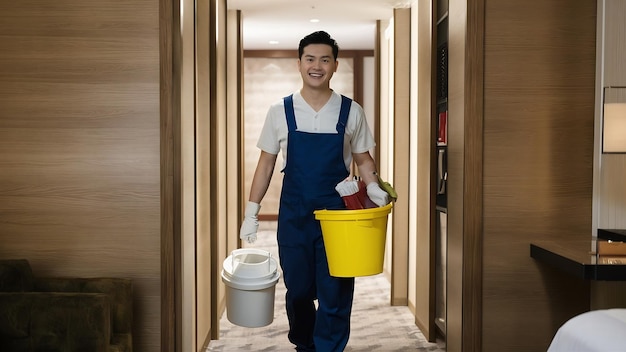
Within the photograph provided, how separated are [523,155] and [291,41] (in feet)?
19.9

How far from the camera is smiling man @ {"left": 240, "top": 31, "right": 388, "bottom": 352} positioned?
3330mm

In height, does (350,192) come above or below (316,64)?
below

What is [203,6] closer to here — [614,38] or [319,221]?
[319,221]

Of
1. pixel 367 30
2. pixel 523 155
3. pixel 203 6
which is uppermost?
pixel 367 30

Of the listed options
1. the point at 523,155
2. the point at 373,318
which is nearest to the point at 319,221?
the point at 523,155

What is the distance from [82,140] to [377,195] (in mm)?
1368

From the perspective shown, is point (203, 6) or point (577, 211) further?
point (203, 6)

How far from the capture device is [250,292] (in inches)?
137

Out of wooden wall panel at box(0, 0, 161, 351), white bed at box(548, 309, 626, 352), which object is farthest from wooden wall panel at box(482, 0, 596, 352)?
wooden wall panel at box(0, 0, 161, 351)

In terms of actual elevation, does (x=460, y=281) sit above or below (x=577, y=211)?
below

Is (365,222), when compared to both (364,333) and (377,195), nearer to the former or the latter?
(377,195)

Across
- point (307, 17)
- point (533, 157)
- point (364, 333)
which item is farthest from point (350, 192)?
point (307, 17)

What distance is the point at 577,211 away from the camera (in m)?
3.32

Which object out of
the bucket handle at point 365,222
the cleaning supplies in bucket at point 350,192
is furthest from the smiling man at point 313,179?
the bucket handle at point 365,222
